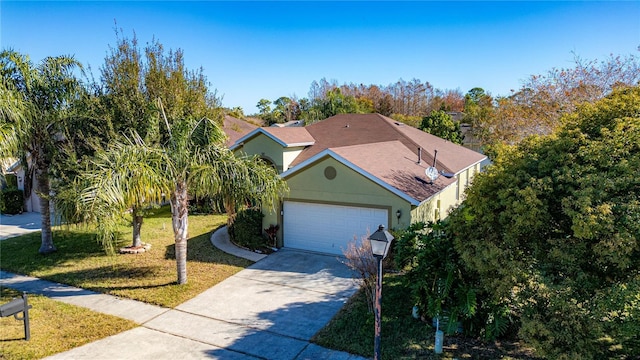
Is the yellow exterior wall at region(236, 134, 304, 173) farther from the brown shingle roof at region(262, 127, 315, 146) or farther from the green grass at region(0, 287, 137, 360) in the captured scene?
the green grass at region(0, 287, 137, 360)

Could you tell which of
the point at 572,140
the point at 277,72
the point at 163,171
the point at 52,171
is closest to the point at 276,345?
the point at 163,171

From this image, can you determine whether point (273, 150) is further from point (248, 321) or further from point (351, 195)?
point (248, 321)

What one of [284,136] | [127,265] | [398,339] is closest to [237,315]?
[398,339]

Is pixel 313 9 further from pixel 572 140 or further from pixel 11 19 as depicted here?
pixel 572 140

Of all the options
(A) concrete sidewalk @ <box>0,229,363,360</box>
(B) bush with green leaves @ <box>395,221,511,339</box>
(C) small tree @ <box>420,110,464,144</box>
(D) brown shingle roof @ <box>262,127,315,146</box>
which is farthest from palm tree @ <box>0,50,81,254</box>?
(C) small tree @ <box>420,110,464,144</box>

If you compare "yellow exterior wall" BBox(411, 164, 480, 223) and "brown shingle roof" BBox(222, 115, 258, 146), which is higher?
"brown shingle roof" BBox(222, 115, 258, 146)

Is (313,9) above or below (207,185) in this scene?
above
